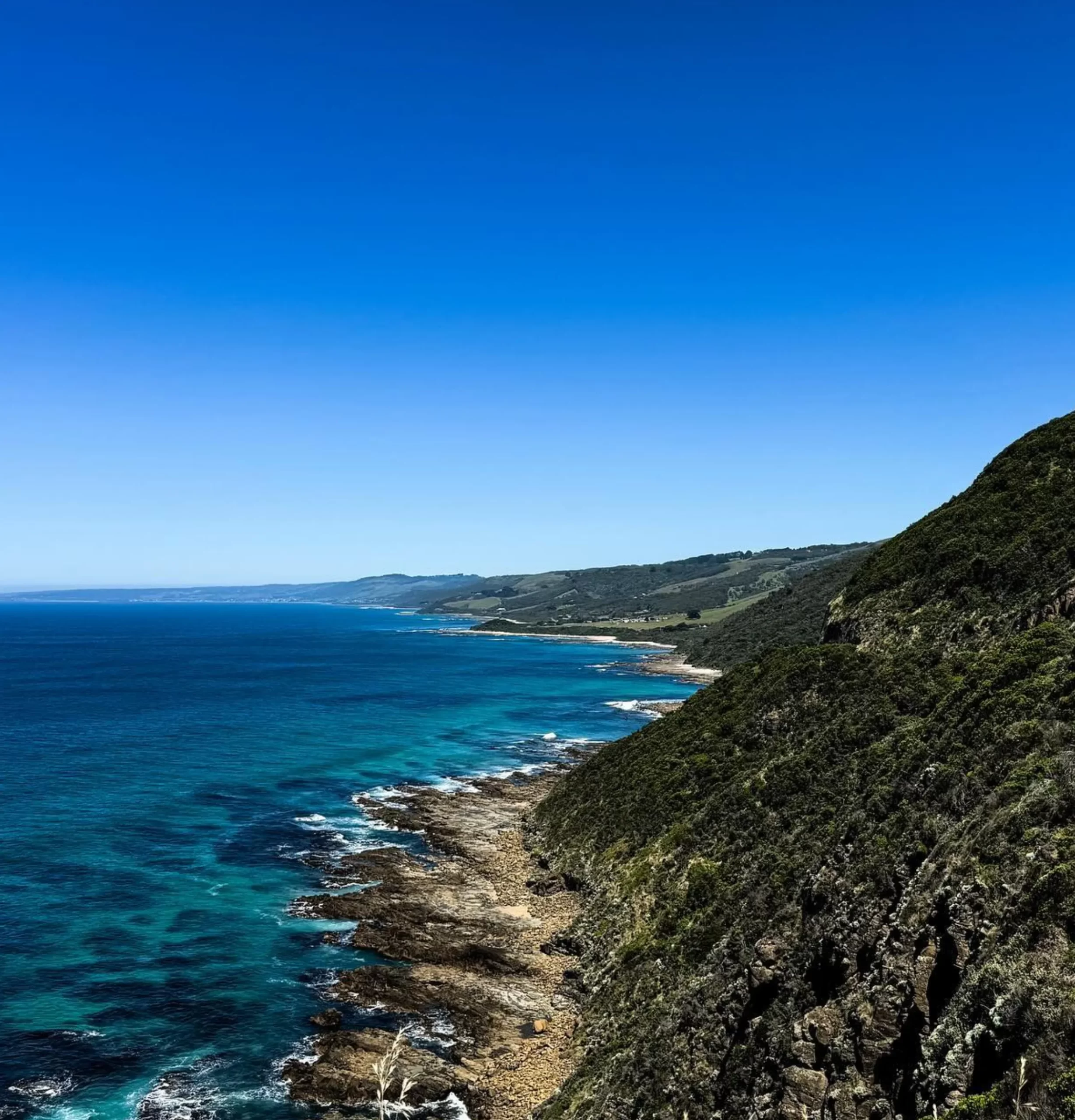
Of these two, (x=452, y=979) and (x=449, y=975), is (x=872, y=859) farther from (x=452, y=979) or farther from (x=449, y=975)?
(x=449, y=975)

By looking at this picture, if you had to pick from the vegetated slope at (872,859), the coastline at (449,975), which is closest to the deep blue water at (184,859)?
the coastline at (449,975)

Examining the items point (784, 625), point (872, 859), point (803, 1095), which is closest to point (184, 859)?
point (803, 1095)

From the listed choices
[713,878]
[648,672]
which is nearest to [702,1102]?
[713,878]

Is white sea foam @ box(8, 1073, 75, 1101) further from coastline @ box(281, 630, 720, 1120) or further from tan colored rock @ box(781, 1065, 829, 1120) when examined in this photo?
tan colored rock @ box(781, 1065, 829, 1120)

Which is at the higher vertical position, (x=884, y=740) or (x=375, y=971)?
(x=884, y=740)

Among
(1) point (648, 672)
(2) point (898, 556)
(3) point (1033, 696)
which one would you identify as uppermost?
(2) point (898, 556)

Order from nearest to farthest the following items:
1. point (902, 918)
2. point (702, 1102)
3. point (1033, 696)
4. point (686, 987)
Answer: point (902, 918) → point (702, 1102) → point (1033, 696) → point (686, 987)

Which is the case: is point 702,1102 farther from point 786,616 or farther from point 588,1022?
point 786,616
